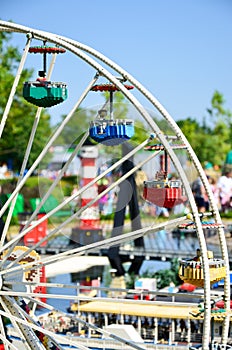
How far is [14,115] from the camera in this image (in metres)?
41.1

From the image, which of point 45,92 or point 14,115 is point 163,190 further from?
point 14,115

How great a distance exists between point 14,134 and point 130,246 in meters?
18.5

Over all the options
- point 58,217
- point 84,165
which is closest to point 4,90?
point 58,217

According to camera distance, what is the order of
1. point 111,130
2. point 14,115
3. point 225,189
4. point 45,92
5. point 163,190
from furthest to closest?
point 14,115, point 225,189, point 163,190, point 111,130, point 45,92

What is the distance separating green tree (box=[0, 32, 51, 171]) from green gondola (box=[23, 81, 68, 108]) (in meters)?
27.7

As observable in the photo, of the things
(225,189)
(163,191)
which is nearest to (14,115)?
(225,189)

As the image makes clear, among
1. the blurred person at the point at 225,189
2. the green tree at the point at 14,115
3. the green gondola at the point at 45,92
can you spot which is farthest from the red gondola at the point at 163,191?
the green tree at the point at 14,115

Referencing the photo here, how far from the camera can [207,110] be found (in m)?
61.0

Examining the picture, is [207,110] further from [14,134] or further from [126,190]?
[126,190]

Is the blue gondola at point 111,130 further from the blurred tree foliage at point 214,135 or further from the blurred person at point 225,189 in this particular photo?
the blurred tree foliage at point 214,135

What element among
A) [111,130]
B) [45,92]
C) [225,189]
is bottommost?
[225,189]

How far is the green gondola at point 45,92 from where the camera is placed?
10953 millimetres

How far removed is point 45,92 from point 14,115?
99.9 ft

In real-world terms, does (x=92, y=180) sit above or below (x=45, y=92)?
below
